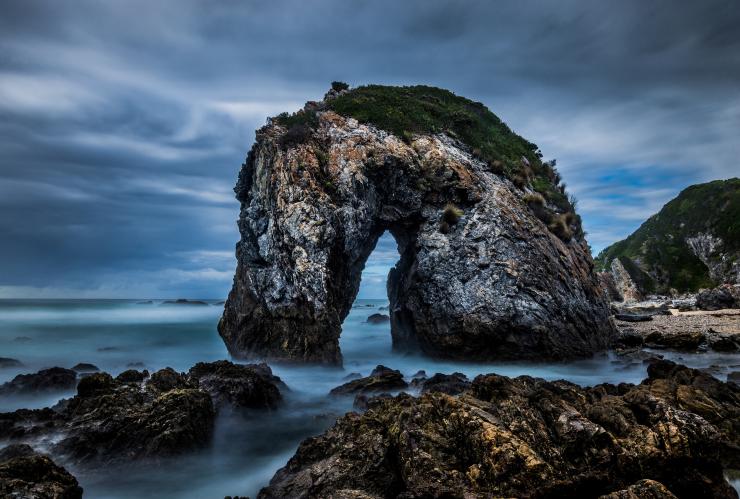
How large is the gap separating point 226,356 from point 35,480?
1853 cm

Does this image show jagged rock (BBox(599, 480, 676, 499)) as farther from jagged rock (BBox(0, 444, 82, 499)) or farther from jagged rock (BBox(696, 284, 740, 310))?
jagged rock (BBox(696, 284, 740, 310))

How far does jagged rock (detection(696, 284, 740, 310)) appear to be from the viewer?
37344 mm

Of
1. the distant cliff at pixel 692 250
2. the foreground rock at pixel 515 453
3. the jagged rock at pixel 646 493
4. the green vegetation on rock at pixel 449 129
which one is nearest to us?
the jagged rock at pixel 646 493

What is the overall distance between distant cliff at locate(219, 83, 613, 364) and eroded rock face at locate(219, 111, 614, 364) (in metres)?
0.07

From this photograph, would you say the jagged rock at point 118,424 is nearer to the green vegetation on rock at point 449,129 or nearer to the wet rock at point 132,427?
the wet rock at point 132,427

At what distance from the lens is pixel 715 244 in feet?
199

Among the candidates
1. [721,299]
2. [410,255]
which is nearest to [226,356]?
[410,255]

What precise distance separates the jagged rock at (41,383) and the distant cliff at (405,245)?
25.4 ft

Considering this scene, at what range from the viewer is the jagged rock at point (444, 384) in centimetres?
1381

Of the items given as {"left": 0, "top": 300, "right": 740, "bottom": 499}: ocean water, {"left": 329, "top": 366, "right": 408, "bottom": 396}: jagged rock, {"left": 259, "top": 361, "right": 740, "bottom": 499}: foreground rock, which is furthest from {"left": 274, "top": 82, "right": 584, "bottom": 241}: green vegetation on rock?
{"left": 259, "top": 361, "right": 740, "bottom": 499}: foreground rock

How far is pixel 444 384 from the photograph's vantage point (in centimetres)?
1421

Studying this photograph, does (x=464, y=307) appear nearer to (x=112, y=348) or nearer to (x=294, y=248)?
(x=294, y=248)

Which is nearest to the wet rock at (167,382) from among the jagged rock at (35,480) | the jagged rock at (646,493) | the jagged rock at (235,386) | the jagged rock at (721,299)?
the jagged rock at (235,386)

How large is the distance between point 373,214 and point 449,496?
18.0m
